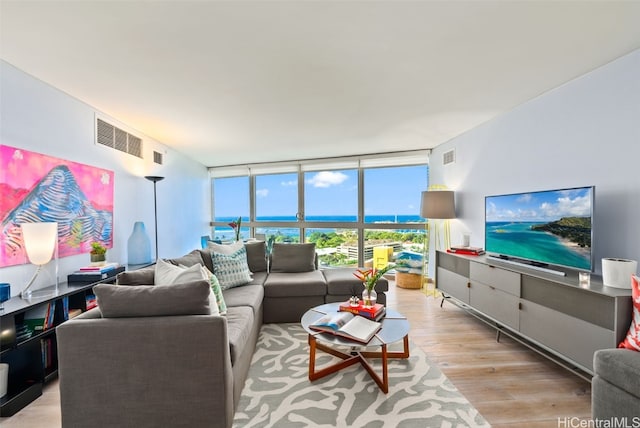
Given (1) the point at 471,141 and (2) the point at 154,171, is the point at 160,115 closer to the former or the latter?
(2) the point at 154,171

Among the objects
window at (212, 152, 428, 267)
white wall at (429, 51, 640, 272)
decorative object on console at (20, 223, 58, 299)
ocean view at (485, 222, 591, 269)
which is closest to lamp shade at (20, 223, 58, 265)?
decorative object on console at (20, 223, 58, 299)

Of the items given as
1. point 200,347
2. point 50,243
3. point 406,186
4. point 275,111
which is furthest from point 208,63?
point 406,186

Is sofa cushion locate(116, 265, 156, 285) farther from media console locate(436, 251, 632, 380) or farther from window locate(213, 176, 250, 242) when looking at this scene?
window locate(213, 176, 250, 242)

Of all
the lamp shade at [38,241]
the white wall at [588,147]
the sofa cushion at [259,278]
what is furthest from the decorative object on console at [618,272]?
the lamp shade at [38,241]

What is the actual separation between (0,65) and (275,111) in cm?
210

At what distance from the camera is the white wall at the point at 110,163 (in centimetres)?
207

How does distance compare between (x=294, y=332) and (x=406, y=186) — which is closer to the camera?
(x=294, y=332)

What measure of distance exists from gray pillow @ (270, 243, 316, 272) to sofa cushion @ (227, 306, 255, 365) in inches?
50.6

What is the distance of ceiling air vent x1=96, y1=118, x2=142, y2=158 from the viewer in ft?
9.60

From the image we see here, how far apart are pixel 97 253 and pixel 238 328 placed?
6.13 feet

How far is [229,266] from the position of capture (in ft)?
9.79

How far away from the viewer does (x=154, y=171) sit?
4000mm

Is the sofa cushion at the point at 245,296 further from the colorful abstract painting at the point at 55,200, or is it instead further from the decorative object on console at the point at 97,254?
the colorful abstract painting at the point at 55,200

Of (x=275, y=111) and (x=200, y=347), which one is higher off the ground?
(x=275, y=111)
